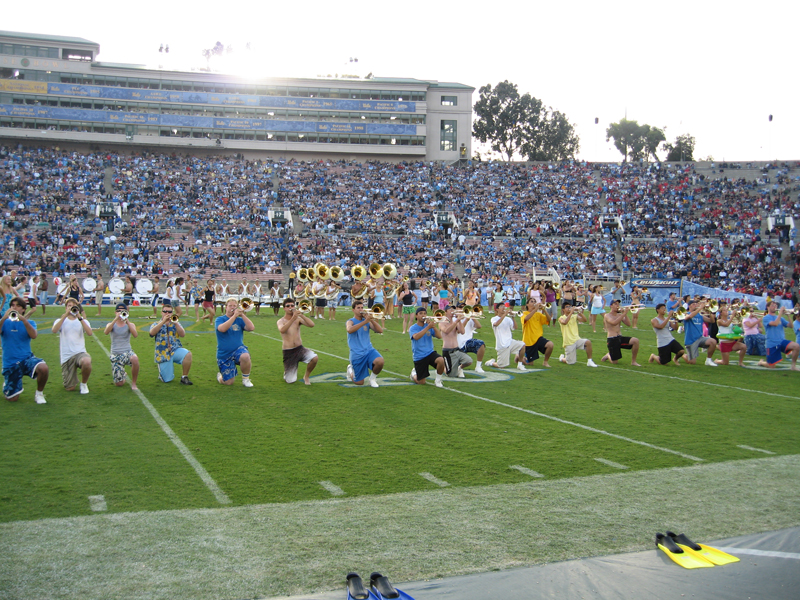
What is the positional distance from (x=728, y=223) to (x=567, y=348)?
34.8 meters

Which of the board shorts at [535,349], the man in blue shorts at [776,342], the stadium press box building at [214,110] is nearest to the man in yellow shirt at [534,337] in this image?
the board shorts at [535,349]

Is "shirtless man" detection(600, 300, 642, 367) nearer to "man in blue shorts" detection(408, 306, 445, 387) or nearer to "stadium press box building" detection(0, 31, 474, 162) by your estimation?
"man in blue shorts" detection(408, 306, 445, 387)

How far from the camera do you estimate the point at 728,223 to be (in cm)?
4347

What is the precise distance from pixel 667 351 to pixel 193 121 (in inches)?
1878

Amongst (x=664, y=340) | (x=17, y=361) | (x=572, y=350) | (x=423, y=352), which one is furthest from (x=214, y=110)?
(x=17, y=361)

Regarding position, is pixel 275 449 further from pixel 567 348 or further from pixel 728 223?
pixel 728 223

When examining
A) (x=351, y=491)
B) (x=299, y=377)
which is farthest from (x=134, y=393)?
(x=351, y=491)

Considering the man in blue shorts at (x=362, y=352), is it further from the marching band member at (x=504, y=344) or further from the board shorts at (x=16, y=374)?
the board shorts at (x=16, y=374)

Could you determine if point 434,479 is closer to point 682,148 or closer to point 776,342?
point 776,342

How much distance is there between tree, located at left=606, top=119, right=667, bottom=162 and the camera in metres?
83.0

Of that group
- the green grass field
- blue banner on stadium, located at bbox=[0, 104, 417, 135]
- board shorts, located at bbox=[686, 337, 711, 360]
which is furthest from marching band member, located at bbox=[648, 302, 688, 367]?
blue banner on stadium, located at bbox=[0, 104, 417, 135]

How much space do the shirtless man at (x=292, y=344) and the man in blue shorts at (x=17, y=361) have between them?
3520 mm

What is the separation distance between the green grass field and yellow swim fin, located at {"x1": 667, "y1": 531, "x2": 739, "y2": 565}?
46.7 inches

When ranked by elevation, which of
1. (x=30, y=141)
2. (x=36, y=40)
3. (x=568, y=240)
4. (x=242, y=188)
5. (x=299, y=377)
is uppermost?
(x=36, y=40)
